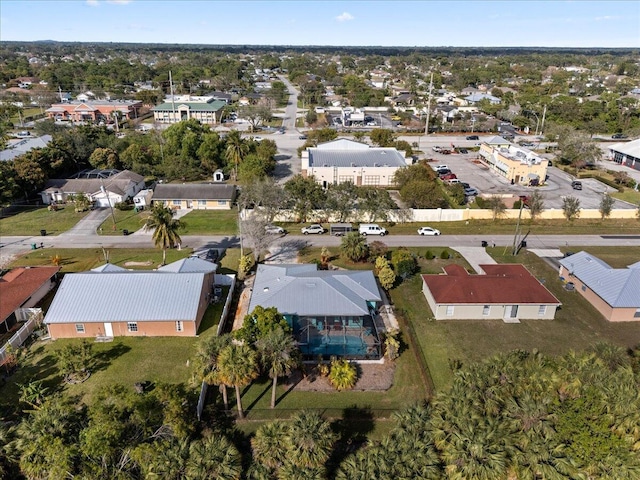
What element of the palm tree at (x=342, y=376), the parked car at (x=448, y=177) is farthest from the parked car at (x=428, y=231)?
the palm tree at (x=342, y=376)

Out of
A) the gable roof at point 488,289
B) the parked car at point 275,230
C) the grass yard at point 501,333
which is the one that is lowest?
the grass yard at point 501,333

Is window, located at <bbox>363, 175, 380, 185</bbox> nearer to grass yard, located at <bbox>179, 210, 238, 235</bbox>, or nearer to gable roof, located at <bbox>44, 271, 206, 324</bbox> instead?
grass yard, located at <bbox>179, 210, 238, 235</bbox>

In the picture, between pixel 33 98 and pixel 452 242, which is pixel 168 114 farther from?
pixel 452 242

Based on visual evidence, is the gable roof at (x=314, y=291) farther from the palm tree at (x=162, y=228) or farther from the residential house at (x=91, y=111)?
the residential house at (x=91, y=111)

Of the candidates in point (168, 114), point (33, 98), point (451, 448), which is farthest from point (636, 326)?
point (33, 98)

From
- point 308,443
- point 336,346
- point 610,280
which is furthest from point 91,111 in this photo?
point 308,443

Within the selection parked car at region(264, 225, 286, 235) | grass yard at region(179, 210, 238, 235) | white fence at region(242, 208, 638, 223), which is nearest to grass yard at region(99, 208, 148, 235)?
grass yard at region(179, 210, 238, 235)
